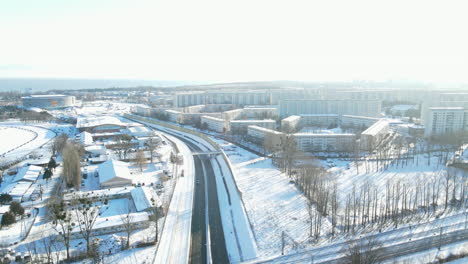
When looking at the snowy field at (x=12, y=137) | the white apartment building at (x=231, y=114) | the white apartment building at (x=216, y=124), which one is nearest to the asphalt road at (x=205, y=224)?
the white apartment building at (x=216, y=124)

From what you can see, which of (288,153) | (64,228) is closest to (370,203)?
(288,153)

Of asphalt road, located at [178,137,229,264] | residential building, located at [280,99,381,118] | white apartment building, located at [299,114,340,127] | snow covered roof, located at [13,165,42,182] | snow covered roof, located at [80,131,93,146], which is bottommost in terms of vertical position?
asphalt road, located at [178,137,229,264]

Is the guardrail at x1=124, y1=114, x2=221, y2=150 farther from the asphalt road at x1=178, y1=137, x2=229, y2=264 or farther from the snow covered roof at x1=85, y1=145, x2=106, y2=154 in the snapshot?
the snow covered roof at x1=85, y1=145, x2=106, y2=154

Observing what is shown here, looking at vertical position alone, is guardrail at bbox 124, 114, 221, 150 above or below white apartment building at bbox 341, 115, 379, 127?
below

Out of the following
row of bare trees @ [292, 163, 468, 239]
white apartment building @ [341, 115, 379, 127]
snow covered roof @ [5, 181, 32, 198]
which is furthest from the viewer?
white apartment building @ [341, 115, 379, 127]

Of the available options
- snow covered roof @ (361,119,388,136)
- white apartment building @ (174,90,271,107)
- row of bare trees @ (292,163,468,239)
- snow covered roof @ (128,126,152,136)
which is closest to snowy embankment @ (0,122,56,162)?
snow covered roof @ (128,126,152,136)
